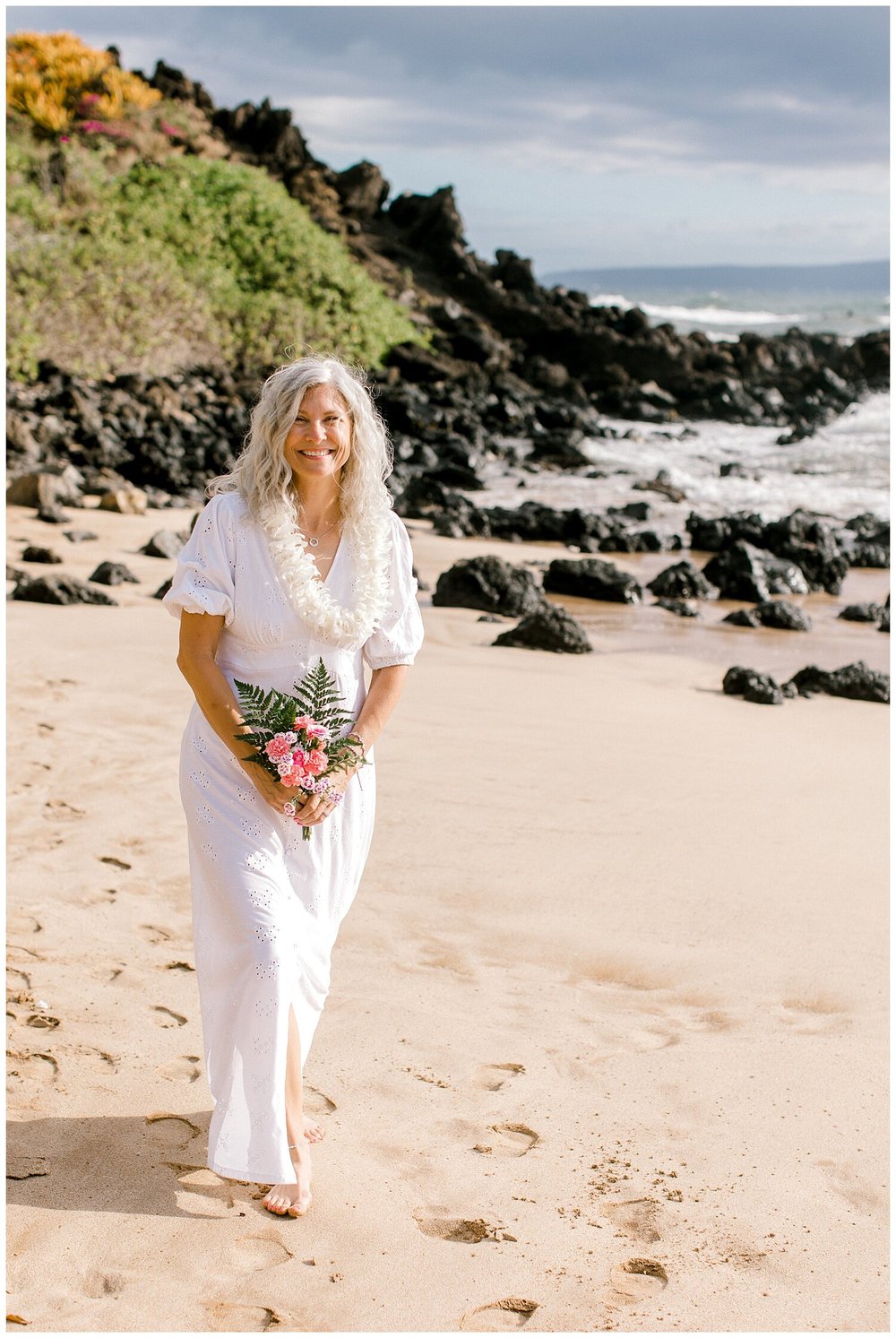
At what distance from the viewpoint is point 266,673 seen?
3.43 m

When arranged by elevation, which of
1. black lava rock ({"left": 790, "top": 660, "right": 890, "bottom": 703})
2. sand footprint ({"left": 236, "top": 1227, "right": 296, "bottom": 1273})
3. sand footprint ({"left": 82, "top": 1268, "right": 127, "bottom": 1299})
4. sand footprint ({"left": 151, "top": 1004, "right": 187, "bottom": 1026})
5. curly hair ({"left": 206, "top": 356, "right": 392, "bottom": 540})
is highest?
curly hair ({"left": 206, "top": 356, "right": 392, "bottom": 540})

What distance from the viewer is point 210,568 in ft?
A: 11.0

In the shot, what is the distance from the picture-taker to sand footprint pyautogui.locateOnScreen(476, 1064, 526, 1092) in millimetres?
3994

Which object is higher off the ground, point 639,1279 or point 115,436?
point 115,436

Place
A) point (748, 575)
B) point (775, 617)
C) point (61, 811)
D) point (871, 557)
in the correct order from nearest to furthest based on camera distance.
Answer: point (61, 811) → point (775, 617) → point (748, 575) → point (871, 557)

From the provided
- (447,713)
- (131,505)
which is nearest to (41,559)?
(131,505)

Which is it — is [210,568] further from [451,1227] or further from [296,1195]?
[451,1227]

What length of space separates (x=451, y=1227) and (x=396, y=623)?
1553 mm

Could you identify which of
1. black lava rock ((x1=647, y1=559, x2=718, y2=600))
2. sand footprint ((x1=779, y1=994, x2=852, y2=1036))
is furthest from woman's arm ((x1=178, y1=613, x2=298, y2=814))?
black lava rock ((x1=647, y1=559, x2=718, y2=600))

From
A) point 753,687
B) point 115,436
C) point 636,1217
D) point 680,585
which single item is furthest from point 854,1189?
point 115,436

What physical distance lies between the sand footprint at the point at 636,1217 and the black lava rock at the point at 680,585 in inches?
403

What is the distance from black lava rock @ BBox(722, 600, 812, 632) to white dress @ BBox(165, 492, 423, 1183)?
29.8 feet

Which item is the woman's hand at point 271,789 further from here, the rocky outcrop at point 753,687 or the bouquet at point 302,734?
the rocky outcrop at point 753,687

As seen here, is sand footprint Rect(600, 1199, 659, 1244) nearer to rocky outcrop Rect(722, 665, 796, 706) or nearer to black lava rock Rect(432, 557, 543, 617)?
rocky outcrop Rect(722, 665, 796, 706)
